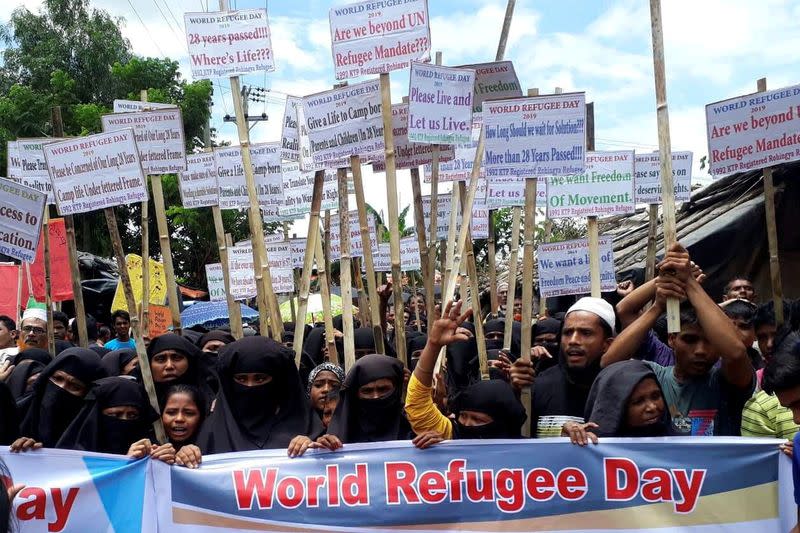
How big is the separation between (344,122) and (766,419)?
2943 mm

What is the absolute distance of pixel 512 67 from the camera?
5.61 meters

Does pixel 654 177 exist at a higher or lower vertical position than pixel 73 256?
higher

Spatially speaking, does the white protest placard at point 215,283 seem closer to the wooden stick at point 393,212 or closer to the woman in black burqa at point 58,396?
the wooden stick at point 393,212

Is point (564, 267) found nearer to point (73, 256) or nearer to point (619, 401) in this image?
point (619, 401)

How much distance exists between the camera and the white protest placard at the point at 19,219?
17.7 feet

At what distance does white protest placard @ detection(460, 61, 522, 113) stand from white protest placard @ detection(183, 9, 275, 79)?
135 cm

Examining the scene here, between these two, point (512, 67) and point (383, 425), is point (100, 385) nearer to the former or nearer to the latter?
point (383, 425)

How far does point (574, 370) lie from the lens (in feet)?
13.9

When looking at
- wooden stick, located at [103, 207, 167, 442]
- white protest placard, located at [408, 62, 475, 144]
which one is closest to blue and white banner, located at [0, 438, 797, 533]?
wooden stick, located at [103, 207, 167, 442]

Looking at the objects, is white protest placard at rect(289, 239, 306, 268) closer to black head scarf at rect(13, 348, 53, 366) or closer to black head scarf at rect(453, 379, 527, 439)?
black head scarf at rect(13, 348, 53, 366)

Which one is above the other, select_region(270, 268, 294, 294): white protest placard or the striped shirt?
select_region(270, 268, 294, 294): white protest placard

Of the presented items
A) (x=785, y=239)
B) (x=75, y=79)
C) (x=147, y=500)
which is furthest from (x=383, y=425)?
(x=75, y=79)

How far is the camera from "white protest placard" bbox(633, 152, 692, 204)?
289 inches

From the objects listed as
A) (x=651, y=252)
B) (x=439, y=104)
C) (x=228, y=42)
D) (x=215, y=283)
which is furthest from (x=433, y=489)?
(x=215, y=283)
